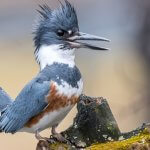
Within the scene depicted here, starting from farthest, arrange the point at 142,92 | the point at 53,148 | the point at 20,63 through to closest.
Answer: the point at 20,63 < the point at 142,92 < the point at 53,148

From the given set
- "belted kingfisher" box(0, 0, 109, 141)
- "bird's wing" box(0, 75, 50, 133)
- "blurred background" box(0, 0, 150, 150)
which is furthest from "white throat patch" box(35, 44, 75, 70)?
"blurred background" box(0, 0, 150, 150)

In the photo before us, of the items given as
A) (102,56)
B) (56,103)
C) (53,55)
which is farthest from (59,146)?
(102,56)

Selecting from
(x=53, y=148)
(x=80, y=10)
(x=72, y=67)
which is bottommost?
(x=53, y=148)

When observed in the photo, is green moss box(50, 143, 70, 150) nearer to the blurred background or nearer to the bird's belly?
the bird's belly

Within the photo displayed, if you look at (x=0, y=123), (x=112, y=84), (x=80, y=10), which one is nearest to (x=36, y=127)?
(x=0, y=123)

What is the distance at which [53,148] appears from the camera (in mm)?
5617

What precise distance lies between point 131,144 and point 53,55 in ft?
3.77

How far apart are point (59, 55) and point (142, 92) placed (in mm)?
1824

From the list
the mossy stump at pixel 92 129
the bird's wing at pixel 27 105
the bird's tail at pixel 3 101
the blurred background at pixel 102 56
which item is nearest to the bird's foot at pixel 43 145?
the mossy stump at pixel 92 129

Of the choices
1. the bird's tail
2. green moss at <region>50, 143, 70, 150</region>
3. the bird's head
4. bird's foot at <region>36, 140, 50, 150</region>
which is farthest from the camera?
the bird's tail

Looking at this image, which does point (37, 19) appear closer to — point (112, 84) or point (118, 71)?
point (118, 71)

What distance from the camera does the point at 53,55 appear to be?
6.07 meters

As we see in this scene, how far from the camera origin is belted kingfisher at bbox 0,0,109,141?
19.3ft

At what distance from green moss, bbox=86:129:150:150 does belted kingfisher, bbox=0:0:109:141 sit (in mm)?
485
